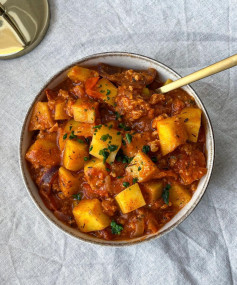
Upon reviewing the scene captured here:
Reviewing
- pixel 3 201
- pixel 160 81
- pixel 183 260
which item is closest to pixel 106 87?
pixel 160 81

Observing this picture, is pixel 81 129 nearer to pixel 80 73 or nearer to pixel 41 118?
pixel 41 118

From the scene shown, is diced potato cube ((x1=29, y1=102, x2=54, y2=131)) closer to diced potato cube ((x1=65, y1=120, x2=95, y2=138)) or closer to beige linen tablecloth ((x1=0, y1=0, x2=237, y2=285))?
diced potato cube ((x1=65, y1=120, x2=95, y2=138))

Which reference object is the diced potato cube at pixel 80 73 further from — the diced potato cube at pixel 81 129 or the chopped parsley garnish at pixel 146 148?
the chopped parsley garnish at pixel 146 148

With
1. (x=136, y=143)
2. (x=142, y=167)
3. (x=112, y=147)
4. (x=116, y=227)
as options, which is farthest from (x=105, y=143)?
(x=116, y=227)

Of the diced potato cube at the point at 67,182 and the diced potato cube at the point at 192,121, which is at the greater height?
the diced potato cube at the point at 67,182

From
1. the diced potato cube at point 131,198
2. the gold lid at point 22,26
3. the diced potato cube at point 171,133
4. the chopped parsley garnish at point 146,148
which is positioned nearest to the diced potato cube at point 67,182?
the diced potato cube at point 131,198

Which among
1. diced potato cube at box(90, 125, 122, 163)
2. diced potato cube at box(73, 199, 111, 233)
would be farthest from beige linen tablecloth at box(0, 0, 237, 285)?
diced potato cube at box(90, 125, 122, 163)

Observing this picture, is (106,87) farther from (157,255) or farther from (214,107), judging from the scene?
(157,255)

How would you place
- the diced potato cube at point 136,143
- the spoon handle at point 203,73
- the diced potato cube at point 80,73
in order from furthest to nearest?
the diced potato cube at point 80,73 → the diced potato cube at point 136,143 → the spoon handle at point 203,73
